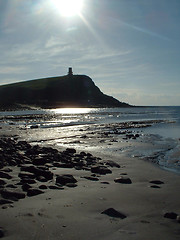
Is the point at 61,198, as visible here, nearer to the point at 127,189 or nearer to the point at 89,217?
A: the point at 89,217

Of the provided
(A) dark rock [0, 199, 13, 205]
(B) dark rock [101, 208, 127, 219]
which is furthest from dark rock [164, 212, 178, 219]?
(A) dark rock [0, 199, 13, 205]

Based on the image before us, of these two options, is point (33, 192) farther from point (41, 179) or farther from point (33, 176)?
point (33, 176)

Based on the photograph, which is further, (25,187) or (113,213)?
(25,187)

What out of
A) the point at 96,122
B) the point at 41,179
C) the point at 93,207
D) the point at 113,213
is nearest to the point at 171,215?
the point at 113,213

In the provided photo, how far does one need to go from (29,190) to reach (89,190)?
189 centimetres

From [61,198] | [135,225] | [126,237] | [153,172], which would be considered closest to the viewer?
[126,237]

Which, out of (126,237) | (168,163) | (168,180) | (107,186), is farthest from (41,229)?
(168,163)

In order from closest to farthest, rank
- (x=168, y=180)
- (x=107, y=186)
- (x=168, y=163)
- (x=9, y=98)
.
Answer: (x=107, y=186) → (x=168, y=180) → (x=168, y=163) → (x=9, y=98)

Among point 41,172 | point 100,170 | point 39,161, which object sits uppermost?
point 41,172

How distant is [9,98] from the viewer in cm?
18500

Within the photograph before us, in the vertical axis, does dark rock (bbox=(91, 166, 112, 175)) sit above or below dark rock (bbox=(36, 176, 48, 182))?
below

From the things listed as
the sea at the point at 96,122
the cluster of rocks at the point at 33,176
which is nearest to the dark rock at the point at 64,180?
the cluster of rocks at the point at 33,176

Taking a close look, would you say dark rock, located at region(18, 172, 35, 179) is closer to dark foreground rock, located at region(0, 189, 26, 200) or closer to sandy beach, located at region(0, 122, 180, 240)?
sandy beach, located at region(0, 122, 180, 240)

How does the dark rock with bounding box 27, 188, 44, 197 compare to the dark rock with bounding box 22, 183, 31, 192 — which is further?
the dark rock with bounding box 22, 183, 31, 192
